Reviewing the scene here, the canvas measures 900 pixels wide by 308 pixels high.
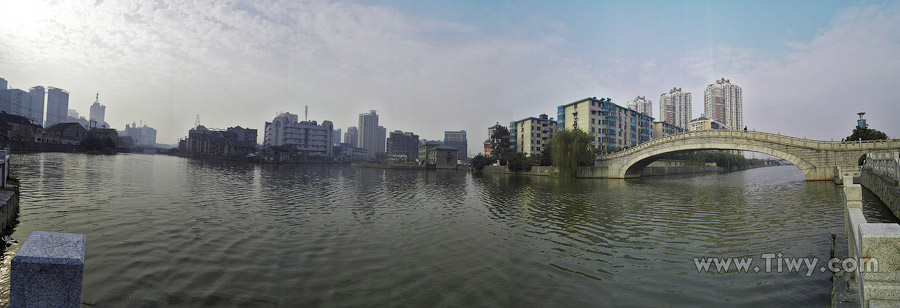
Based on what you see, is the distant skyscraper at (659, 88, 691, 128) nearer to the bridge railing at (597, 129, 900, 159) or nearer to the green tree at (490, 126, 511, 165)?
the green tree at (490, 126, 511, 165)

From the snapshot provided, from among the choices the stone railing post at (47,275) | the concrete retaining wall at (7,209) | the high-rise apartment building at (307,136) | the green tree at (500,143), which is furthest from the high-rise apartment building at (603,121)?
the high-rise apartment building at (307,136)

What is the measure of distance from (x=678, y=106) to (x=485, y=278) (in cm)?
17662

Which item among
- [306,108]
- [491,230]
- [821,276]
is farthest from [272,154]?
[821,276]

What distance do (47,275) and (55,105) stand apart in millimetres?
230134

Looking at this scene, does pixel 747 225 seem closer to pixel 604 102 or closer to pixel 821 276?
pixel 821 276

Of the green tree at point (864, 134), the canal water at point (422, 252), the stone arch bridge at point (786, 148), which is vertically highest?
the green tree at point (864, 134)

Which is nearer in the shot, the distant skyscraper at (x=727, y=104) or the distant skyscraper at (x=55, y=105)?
the distant skyscraper at (x=727, y=104)

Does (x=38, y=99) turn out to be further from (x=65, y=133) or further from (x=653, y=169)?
(x=653, y=169)

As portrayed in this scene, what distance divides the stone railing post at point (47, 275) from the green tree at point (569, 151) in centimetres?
4515

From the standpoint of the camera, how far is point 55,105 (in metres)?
155

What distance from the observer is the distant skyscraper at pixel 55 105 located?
505 feet

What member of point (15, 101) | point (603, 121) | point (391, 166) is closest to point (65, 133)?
point (15, 101)

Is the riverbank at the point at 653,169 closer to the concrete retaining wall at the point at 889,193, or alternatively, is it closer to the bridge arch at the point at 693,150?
the bridge arch at the point at 693,150

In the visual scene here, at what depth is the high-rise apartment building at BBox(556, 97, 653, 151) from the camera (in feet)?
260
